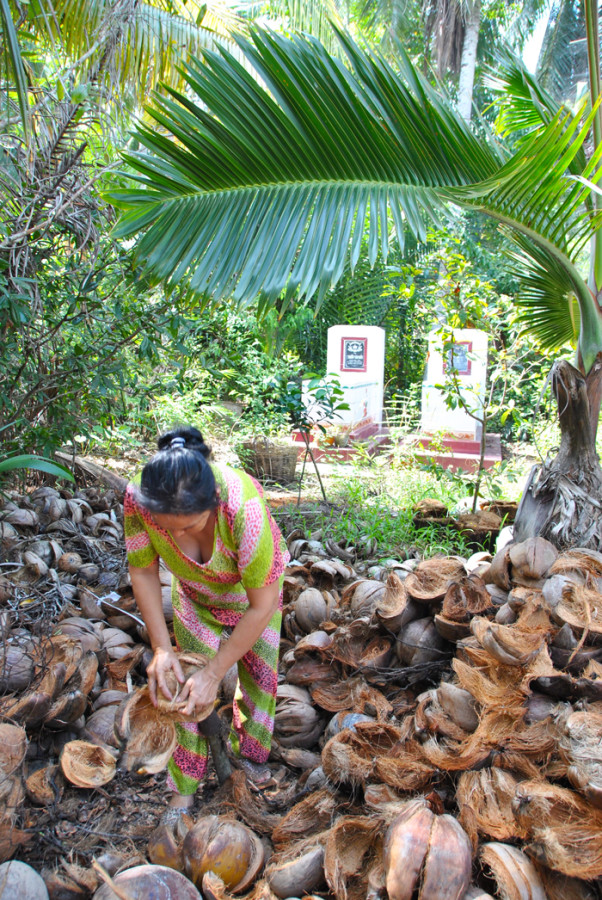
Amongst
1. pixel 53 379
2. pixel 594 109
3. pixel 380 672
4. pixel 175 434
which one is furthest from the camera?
pixel 53 379

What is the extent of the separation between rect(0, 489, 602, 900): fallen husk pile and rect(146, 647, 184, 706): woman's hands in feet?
0.16

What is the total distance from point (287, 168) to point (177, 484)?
4.90 feet

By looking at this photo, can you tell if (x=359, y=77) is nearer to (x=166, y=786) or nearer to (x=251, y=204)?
(x=251, y=204)

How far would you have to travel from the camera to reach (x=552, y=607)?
6.04 feet

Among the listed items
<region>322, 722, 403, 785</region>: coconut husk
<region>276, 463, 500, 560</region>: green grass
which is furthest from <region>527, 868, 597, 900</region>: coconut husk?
<region>276, 463, 500, 560</region>: green grass

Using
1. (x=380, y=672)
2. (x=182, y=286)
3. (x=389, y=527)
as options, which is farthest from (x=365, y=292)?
(x=380, y=672)

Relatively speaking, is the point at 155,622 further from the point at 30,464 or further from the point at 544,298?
the point at 544,298

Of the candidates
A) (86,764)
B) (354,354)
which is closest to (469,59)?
(354,354)

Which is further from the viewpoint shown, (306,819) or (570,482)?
(570,482)

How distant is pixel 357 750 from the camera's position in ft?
5.43

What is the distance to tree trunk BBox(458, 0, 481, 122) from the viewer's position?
12.2 meters

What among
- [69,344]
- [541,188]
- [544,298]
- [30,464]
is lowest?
[30,464]

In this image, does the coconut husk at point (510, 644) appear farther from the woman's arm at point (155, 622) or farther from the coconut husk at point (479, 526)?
the coconut husk at point (479, 526)

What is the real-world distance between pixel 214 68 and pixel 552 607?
6.82 feet
